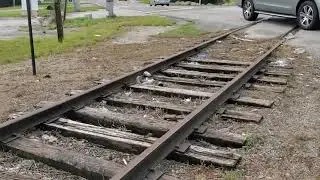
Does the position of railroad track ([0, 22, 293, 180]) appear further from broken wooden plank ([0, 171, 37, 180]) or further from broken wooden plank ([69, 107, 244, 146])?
broken wooden plank ([0, 171, 37, 180])

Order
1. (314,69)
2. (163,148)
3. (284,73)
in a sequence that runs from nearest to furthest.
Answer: (163,148)
(284,73)
(314,69)

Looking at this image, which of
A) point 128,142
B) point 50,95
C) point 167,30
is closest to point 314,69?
point 50,95

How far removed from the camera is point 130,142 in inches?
188

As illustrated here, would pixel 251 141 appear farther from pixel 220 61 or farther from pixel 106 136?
pixel 220 61

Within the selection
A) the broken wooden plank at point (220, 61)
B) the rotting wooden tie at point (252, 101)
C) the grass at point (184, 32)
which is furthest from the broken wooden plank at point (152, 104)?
the grass at point (184, 32)

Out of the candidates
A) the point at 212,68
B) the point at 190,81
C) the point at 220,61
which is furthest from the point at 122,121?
the point at 220,61

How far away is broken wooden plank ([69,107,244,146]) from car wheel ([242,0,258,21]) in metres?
12.0

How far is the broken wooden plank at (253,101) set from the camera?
642 cm

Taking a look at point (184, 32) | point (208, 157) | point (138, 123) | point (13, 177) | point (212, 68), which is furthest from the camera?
point (184, 32)

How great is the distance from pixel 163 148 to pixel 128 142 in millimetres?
385

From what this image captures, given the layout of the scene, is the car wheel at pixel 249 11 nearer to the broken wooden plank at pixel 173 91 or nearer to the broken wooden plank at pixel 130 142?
the broken wooden plank at pixel 173 91

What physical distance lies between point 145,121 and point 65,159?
4.25ft

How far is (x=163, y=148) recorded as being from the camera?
457 centimetres

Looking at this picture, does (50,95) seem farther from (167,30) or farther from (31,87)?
(167,30)
